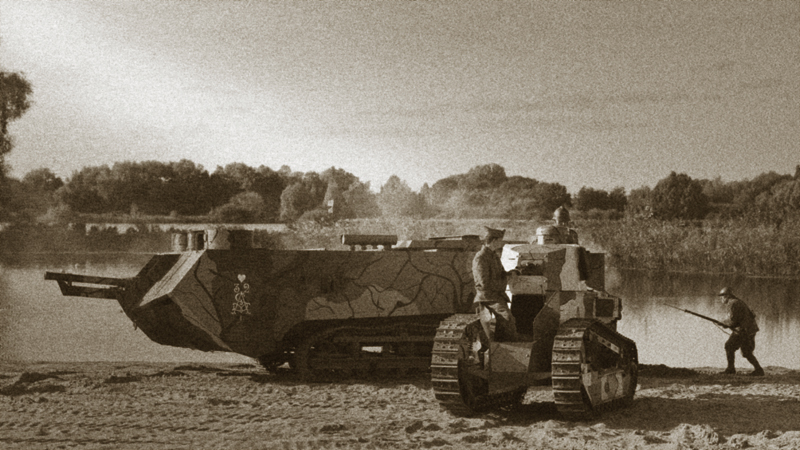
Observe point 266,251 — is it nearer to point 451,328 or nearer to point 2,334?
point 451,328

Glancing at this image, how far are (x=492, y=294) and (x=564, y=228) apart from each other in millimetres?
4063

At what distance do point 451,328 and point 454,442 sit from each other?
1.27 meters

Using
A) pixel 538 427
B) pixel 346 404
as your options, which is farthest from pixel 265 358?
pixel 538 427

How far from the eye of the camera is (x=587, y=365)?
9.09 metres

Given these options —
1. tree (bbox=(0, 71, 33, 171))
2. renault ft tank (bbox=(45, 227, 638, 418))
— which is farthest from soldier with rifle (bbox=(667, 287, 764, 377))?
tree (bbox=(0, 71, 33, 171))

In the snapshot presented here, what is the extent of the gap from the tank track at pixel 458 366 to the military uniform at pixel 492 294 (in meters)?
0.17

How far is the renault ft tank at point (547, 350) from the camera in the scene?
29.4 ft

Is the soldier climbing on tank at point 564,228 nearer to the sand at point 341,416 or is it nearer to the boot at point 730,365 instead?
the sand at point 341,416

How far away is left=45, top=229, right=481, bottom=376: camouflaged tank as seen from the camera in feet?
40.0

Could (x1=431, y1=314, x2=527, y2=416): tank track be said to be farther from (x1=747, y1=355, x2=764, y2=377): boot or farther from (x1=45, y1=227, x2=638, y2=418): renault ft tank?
(x1=747, y1=355, x2=764, y2=377): boot

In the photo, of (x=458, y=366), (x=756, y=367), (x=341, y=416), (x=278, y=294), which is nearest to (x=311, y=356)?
(x=278, y=294)

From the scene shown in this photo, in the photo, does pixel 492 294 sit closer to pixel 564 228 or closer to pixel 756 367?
pixel 564 228

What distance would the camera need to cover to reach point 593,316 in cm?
979

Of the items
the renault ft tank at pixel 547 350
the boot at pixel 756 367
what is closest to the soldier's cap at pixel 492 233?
the renault ft tank at pixel 547 350
